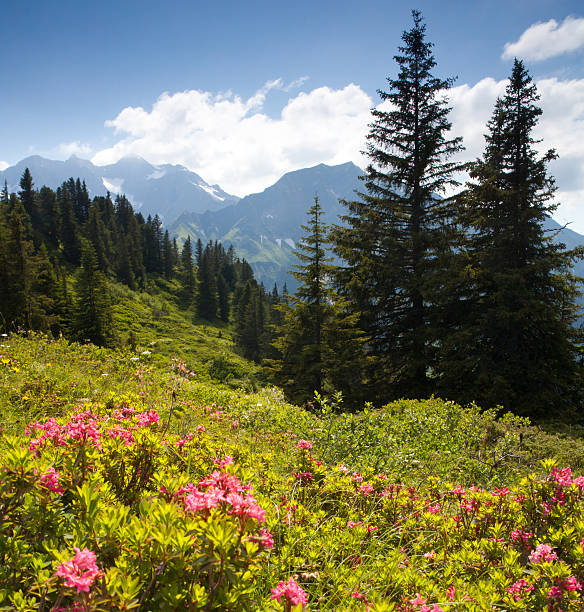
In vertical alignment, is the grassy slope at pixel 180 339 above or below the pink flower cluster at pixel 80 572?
below

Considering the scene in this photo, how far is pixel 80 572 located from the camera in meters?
0.96

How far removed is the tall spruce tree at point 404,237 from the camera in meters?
14.0

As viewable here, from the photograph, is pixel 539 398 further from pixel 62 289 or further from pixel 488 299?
pixel 62 289

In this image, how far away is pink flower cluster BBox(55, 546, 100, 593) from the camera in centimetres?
89

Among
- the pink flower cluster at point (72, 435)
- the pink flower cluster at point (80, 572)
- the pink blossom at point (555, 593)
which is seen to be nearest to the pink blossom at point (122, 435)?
the pink flower cluster at point (72, 435)

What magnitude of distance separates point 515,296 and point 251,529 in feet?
45.1

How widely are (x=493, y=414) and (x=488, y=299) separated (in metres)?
6.90

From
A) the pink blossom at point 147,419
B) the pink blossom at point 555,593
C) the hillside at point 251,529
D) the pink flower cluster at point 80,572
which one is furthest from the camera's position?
the pink blossom at point 147,419

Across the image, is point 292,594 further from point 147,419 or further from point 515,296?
point 515,296

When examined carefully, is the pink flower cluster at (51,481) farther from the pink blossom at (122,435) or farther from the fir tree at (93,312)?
the fir tree at (93,312)

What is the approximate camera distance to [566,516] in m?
2.17

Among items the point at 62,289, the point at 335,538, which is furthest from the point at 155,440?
the point at 62,289

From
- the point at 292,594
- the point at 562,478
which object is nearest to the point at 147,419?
the point at 292,594

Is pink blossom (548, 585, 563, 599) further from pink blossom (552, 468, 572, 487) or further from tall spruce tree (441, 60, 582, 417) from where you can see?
tall spruce tree (441, 60, 582, 417)
